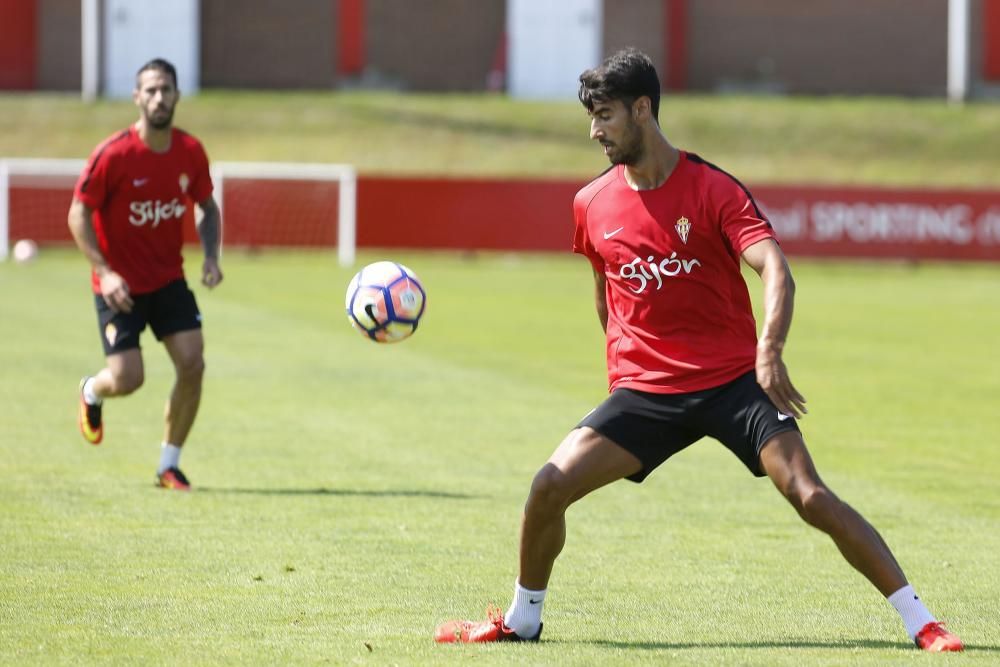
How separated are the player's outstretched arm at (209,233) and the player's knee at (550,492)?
4343 mm

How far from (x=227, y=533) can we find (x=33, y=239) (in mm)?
23763

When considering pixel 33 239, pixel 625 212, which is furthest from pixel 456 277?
pixel 625 212

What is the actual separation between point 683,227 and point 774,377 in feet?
2.45

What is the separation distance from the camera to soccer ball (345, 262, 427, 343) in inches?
320

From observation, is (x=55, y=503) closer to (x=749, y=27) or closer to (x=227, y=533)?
(x=227, y=533)

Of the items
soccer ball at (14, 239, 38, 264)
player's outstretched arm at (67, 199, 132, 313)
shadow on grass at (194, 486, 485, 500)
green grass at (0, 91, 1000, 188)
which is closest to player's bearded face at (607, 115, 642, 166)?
shadow on grass at (194, 486, 485, 500)

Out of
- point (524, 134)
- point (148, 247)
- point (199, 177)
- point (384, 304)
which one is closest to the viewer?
point (384, 304)

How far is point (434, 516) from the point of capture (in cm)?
916

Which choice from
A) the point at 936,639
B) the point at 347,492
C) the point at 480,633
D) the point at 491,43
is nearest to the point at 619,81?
the point at 480,633

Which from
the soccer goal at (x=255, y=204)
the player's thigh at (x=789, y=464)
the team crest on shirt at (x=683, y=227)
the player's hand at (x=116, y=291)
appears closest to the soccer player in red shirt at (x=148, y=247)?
the player's hand at (x=116, y=291)

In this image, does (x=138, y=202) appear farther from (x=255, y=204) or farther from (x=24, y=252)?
(x=255, y=204)

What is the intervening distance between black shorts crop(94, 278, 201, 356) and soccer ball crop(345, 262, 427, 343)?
2085 mm

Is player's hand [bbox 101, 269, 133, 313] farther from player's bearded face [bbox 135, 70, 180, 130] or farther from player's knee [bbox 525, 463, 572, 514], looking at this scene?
player's knee [bbox 525, 463, 572, 514]

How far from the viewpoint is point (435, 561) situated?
801 cm
